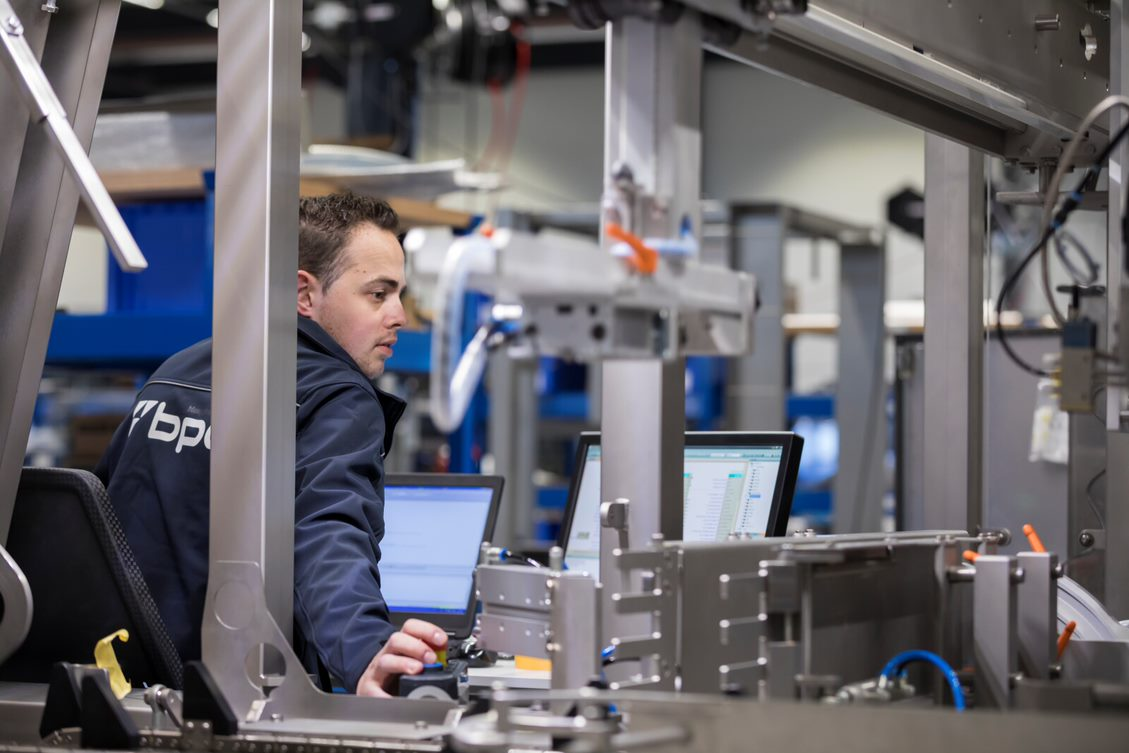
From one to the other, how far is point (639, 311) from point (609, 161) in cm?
13

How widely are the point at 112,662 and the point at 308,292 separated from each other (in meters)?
0.70

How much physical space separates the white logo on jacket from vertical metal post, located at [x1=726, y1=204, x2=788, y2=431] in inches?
148

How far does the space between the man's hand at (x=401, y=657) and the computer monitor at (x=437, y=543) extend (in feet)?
2.81

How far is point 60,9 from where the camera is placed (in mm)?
1812

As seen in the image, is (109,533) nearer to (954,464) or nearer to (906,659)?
(906,659)

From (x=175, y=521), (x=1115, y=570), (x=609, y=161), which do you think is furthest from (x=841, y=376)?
(x=609, y=161)

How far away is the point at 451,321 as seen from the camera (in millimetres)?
1055

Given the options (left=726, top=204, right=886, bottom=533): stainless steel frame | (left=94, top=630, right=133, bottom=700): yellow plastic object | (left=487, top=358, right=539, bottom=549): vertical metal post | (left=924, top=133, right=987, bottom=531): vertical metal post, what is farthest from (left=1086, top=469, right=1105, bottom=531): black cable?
(left=487, top=358, right=539, bottom=549): vertical metal post

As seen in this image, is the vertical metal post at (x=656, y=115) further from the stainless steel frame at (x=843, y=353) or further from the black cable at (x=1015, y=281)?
the stainless steel frame at (x=843, y=353)

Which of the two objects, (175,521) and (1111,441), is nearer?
(175,521)

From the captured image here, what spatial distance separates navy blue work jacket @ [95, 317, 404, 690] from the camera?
1646 millimetres

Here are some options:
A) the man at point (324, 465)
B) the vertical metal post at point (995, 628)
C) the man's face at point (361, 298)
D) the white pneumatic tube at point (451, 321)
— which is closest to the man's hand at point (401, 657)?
the man at point (324, 465)

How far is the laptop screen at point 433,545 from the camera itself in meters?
2.40

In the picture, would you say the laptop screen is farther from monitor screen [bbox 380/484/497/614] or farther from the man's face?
the man's face
